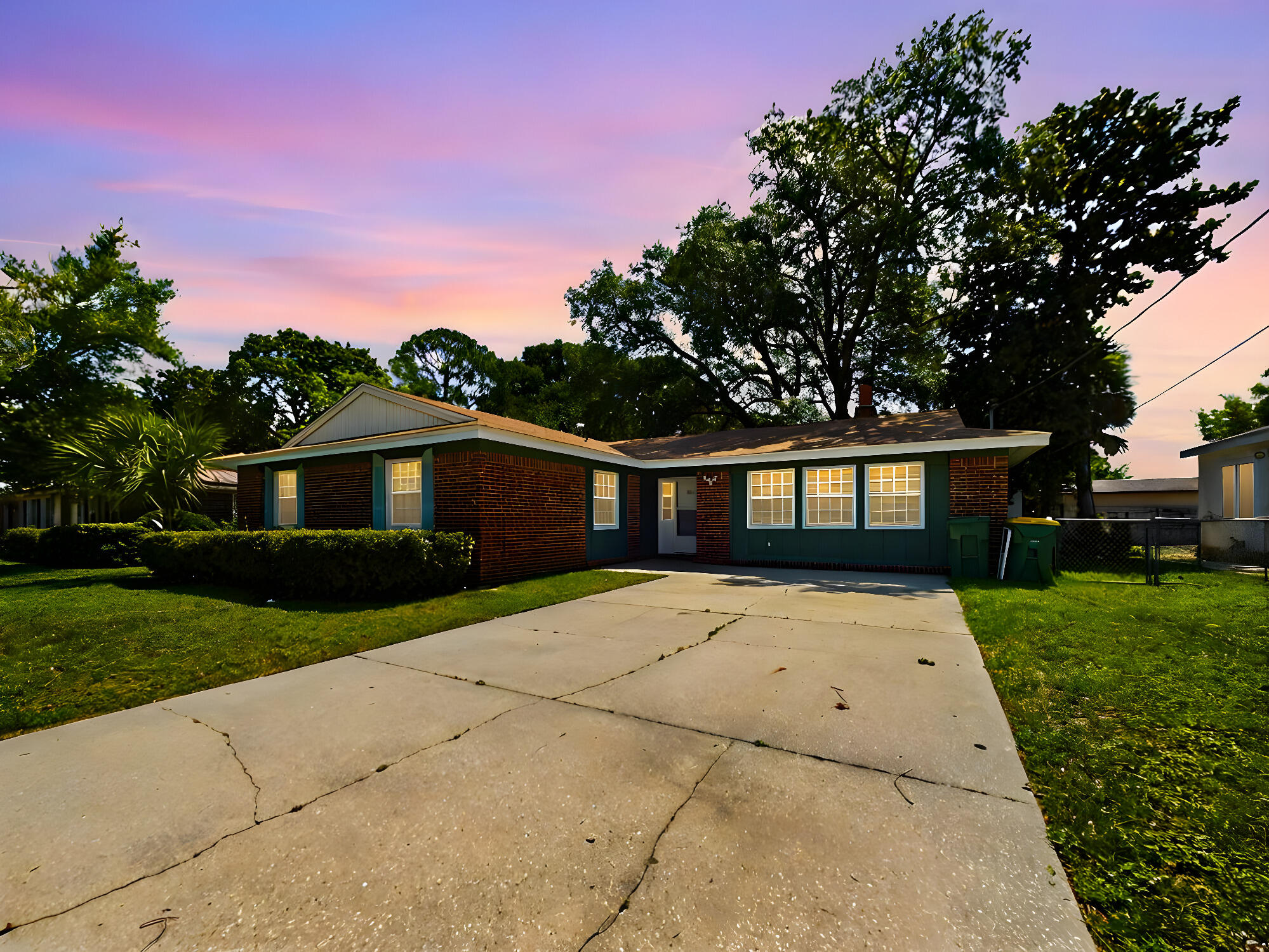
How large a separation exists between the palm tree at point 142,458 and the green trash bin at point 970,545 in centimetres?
1792

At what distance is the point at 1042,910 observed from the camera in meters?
1.93

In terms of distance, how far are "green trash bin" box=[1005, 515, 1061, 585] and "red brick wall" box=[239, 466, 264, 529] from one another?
1819 cm

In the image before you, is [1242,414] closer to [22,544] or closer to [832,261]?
[832,261]

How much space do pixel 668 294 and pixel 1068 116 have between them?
16804mm

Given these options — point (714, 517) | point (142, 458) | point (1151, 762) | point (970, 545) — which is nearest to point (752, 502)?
point (714, 517)

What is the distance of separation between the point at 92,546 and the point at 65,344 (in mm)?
14705

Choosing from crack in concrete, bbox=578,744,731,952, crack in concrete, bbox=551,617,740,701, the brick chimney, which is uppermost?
the brick chimney

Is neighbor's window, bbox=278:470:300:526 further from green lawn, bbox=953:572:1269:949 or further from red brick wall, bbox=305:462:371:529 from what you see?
green lawn, bbox=953:572:1269:949

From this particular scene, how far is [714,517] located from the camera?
14.1 meters

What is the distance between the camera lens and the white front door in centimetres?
1588

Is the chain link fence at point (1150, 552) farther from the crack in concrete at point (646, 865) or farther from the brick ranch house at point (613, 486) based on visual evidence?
the crack in concrete at point (646, 865)

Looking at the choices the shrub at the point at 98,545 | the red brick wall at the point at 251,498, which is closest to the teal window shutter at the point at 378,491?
the red brick wall at the point at 251,498

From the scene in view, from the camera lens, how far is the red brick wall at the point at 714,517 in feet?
45.6

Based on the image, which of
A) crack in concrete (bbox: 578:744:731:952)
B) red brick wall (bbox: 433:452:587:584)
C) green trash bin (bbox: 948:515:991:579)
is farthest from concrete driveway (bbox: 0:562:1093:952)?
green trash bin (bbox: 948:515:991:579)
